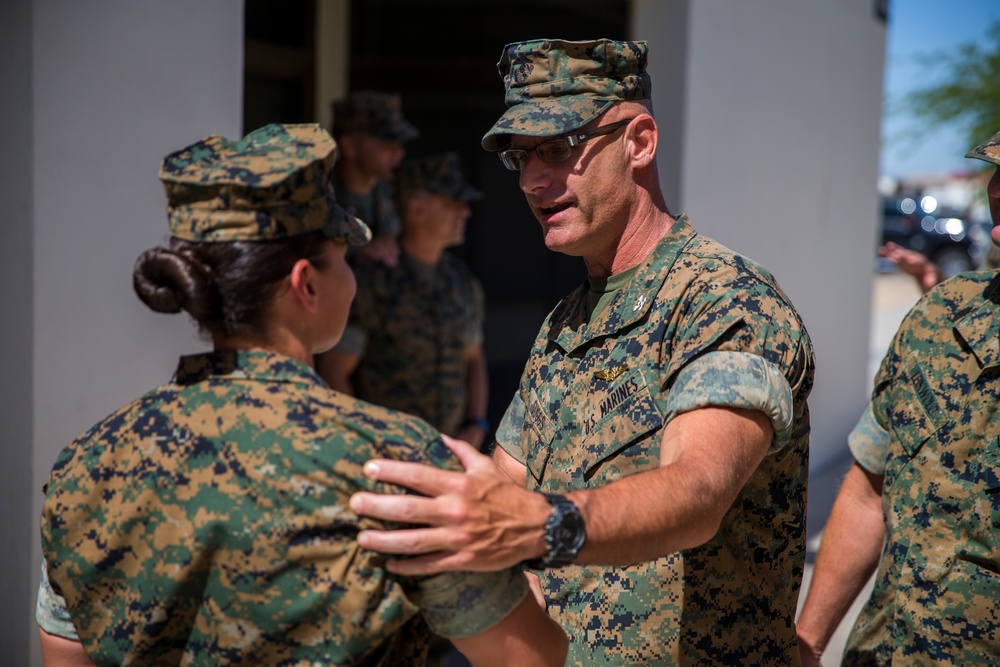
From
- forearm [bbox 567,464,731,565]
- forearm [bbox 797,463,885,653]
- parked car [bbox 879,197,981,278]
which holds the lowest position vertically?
parked car [bbox 879,197,981,278]

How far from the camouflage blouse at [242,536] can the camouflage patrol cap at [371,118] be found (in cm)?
405

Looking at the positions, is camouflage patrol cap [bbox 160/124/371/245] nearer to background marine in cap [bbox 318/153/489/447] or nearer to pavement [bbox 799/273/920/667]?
pavement [bbox 799/273/920/667]

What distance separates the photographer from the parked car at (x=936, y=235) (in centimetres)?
2462

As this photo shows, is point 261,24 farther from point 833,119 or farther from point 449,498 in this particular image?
point 449,498

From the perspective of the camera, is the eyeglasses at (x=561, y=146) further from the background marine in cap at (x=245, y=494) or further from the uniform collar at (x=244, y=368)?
the uniform collar at (x=244, y=368)

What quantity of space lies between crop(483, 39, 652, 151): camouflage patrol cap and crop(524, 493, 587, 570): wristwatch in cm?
88

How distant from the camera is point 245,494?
1.44m

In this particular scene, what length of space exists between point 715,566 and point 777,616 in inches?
7.9

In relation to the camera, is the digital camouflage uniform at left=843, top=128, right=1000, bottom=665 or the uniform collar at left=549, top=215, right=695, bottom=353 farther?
the digital camouflage uniform at left=843, top=128, right=1000, bottom=665

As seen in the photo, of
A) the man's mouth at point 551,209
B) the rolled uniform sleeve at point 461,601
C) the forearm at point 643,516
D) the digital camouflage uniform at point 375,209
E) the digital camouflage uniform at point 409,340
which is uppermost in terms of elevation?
the man's mouth at point 551,209

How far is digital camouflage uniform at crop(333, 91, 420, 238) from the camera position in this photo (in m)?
5.36

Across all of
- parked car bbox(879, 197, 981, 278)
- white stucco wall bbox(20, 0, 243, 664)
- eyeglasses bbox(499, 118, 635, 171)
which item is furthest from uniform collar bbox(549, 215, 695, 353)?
parked car bbox(879, 197, 981, 278)

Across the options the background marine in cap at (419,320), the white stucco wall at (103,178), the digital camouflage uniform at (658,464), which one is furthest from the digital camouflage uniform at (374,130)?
the digital camouflage uniform at (658,464)

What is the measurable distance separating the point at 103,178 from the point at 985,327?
2.40 metres
